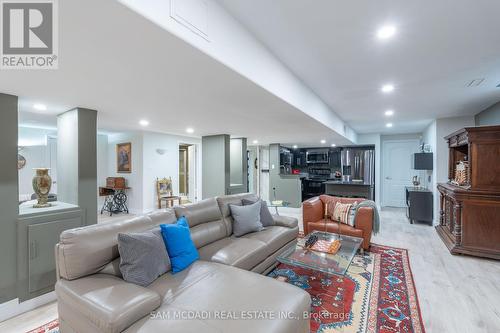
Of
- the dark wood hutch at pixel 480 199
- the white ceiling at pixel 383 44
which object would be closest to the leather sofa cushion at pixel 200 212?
the white ceiling at pixel 383 44

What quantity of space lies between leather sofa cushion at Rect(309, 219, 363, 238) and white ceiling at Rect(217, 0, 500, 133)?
2.11m

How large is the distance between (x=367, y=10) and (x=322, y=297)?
2615mm

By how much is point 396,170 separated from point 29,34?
9.02 m

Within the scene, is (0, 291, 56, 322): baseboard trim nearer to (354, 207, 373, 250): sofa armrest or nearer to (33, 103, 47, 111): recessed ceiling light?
(33, 103, 47, 111): recessed ceiling light

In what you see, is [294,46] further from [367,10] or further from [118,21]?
[118,21]

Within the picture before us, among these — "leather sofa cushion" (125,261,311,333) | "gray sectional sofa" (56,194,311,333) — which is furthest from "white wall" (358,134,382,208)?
"leather sofa cushion" (125,261,311,333)

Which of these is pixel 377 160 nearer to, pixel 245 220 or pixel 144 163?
pixel 245 220

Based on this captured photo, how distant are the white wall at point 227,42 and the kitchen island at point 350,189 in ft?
14.6

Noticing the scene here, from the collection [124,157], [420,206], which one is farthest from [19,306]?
[420,206]

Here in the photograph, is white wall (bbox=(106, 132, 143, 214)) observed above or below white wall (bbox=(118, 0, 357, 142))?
below

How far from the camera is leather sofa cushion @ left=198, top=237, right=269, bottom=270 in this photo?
2.39m

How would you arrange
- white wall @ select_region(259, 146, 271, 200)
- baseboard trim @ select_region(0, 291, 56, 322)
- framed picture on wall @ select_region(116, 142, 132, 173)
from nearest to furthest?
baseboard trim @ select_region(0, 291, 56, 322)
framed picture on wall @ select_region(116, 142, 132, 173)
white wall @ select_region(259, 146, 271, 200)

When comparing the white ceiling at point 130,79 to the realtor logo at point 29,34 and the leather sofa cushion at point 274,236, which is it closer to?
the realtor logo at point 29,34

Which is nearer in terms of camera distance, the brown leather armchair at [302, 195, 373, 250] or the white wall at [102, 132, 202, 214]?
the brown leather armchair at [302, 195, 373, 250]
